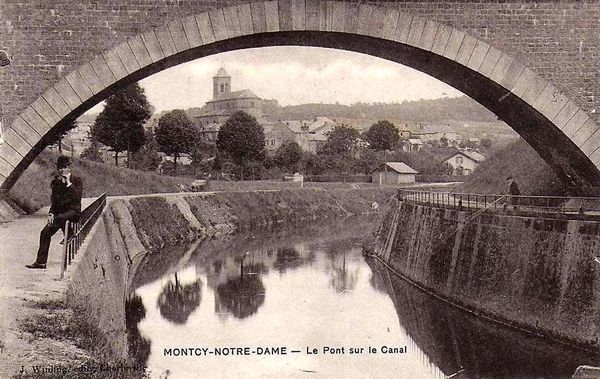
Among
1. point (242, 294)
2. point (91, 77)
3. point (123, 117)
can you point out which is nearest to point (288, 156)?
point (123, 117)

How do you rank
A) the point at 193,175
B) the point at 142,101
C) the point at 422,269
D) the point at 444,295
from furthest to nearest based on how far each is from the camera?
1. the point at 193,175
2. the point at 142,101
3. the point at 422,269
4. the point at 444,295

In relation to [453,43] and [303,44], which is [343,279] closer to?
[303,44]

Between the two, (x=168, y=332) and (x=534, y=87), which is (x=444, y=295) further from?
(x=534, y=87)

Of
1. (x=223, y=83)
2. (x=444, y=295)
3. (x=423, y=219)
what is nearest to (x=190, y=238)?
(x=223, y=83)

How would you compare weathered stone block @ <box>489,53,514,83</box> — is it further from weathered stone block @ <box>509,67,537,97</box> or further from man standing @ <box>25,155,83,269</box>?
man standing @ <box>25,155,83,269</box>

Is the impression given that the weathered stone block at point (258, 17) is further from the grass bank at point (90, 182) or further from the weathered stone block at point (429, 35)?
the grass bank at point (90, 182)

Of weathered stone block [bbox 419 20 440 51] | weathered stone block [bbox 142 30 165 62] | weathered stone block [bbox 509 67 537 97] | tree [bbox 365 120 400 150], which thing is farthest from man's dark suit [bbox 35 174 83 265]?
tree [bbox 365 120 400 150]

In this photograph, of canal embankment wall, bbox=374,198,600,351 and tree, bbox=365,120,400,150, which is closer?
canal embankment wall, bbox=374,198,600,351
